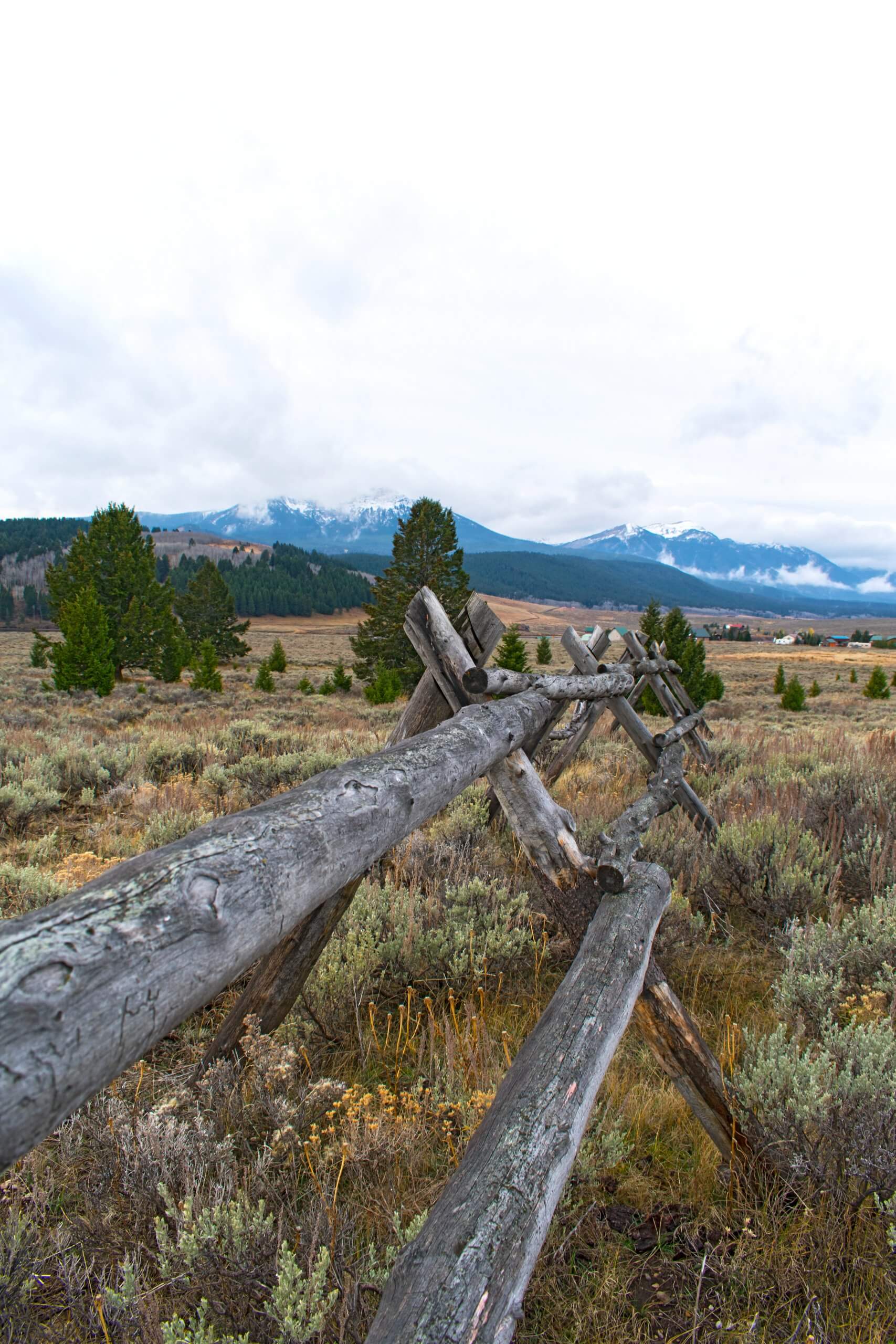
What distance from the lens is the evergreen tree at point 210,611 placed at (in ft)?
132

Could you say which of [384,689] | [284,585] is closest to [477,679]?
[384,689]

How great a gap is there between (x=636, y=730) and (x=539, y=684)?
252 cm

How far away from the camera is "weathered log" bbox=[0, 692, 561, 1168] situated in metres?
0.66

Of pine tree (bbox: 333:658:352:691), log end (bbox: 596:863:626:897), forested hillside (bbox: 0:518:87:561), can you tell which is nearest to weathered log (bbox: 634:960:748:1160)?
log end (bbox: 596:863:626:897)

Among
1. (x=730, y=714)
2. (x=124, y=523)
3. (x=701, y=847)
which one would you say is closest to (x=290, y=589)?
(x=124, y=523)

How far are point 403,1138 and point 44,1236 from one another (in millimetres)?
999

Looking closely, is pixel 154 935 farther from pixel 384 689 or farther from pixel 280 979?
pixel 384 689

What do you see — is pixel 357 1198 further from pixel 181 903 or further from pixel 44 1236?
pixel 181 903

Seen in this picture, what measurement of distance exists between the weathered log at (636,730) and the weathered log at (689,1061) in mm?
2906

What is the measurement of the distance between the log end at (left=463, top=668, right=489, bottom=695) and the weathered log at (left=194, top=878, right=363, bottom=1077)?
927 millimetres

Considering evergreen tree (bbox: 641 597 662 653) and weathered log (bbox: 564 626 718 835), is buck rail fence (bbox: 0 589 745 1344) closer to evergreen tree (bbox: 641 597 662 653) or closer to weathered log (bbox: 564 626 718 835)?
weathered log (bbox: 564 626 718 835)

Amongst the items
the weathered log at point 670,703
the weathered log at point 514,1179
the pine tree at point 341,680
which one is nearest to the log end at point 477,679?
the weathered log at point 514,1179

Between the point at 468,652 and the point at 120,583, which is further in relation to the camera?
the point at 120,583

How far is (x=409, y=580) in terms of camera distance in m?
25.3
